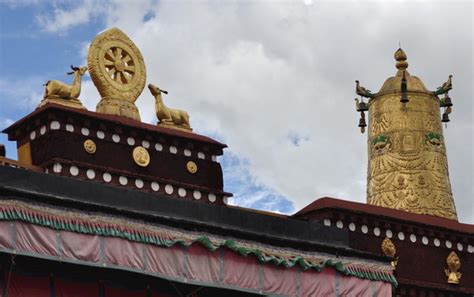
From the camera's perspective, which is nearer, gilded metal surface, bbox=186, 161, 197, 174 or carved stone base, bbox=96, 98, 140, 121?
carved stone base, bbox=96, 98, 140, 121

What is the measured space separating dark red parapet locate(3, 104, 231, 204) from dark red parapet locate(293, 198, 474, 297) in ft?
8.18

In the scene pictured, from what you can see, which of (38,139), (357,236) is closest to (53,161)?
(38,139)

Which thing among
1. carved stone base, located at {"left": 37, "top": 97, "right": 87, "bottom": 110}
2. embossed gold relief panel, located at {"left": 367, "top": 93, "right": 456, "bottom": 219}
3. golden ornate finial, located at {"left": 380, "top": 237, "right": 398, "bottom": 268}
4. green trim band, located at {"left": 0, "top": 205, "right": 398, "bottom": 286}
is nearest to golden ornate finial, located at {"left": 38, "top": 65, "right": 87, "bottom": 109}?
carved stone base, located at {"left": 37, "top": 97, "right": 87, "bottom": 110}

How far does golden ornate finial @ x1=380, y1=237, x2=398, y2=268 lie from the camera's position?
25.4m

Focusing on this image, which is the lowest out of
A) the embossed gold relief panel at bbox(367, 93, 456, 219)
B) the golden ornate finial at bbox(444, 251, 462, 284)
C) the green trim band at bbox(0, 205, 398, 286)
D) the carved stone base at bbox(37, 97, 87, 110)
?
the green trim band at bbox(0, 205, 398, 286)

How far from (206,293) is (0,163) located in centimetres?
446

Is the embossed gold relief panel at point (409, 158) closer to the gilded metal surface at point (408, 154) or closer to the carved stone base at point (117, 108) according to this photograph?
the gilded metal surface at point (408, 154)

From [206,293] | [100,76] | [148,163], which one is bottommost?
[206,293]

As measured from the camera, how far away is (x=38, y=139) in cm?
2266

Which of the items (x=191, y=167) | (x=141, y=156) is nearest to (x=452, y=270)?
(x=191, y=167)

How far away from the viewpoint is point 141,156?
23.3 metres

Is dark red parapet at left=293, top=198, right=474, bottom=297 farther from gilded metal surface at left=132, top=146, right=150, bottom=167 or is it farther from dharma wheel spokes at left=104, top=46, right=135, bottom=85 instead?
dharma wheel spokes at left=104, top=46, right=135, bottom=85

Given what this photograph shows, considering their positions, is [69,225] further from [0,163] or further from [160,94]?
[160,94]

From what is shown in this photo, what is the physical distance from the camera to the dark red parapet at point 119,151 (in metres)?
22.3
